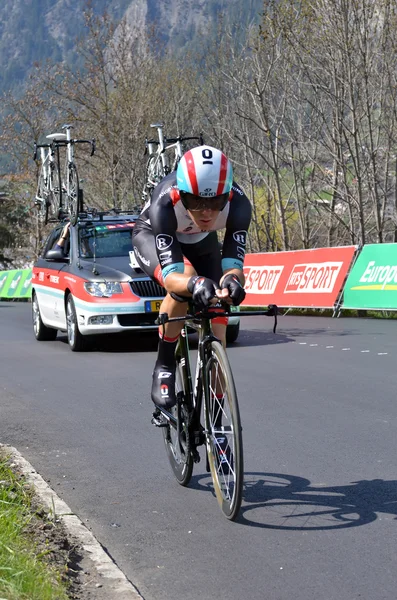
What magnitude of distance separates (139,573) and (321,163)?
78.5ft

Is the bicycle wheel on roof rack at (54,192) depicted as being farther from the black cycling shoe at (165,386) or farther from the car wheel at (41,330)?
the black cycling shoe at (165,386)

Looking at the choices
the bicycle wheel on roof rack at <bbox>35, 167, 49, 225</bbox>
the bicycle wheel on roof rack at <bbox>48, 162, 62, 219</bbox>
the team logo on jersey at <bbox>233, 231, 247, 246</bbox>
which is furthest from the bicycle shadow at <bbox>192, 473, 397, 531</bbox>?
the bicycle wheel on roof rack at <bbox>35, 167, 49, 225</bbox>

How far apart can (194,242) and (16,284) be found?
129ft

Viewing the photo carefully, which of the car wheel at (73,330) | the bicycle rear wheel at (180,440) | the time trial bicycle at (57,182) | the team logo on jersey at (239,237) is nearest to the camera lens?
the team logo on jersey at (239,237)

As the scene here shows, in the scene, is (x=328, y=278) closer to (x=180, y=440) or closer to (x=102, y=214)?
(x=102, y=214)

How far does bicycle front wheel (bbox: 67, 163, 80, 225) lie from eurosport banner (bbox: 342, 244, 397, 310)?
219 inches

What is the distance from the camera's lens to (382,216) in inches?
965

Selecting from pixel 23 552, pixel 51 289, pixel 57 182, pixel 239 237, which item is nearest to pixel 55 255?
pixel 51 289

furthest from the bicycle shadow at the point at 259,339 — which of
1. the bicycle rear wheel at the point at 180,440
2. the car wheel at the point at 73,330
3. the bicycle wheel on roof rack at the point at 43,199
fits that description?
the bicycle rear wheel at the point at 180,440

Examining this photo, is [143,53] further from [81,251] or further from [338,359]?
[338,359]

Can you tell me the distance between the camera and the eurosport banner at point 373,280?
734 inches

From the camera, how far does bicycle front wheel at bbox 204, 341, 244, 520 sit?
4902 mm

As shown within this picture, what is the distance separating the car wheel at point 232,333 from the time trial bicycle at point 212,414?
9.00 m

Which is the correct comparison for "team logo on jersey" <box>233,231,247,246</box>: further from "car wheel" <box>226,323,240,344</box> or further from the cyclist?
"car wheel" <box>226,323,240,344</box>
